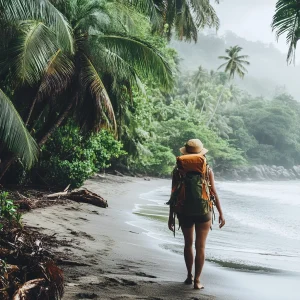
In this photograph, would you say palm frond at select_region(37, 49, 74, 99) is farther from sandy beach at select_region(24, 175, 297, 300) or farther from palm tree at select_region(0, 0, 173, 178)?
sandy beach at select_region(24, 175, 297, 300)

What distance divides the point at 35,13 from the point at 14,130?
75.2 inches

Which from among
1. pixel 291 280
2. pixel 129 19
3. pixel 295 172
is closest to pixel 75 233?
pixel 291 280

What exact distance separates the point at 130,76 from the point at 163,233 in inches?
176

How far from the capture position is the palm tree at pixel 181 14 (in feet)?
34.2

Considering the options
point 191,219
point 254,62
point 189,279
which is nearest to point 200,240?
point 191,219

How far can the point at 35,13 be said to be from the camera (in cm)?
668

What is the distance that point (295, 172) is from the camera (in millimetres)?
66250

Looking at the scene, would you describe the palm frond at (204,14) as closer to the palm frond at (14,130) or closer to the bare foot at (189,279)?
the palm frond at (14,130)

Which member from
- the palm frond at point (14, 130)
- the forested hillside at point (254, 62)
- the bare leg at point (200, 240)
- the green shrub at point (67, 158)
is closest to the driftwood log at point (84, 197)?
the green shrub at point (67, 158)

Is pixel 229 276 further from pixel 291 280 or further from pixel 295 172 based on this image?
pixel 295 172

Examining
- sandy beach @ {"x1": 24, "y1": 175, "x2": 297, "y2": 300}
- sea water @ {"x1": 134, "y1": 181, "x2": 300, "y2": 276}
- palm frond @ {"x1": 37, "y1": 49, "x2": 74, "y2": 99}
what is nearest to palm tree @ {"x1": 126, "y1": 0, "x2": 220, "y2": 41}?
palm frond @ {"x1": 37, "y1": 49, "x2": 74, "y2": 99}

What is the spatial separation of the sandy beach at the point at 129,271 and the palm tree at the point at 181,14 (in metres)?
5.57

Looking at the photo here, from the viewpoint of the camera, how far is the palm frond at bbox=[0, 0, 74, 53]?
607cm

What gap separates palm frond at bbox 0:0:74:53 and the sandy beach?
10.3ft
